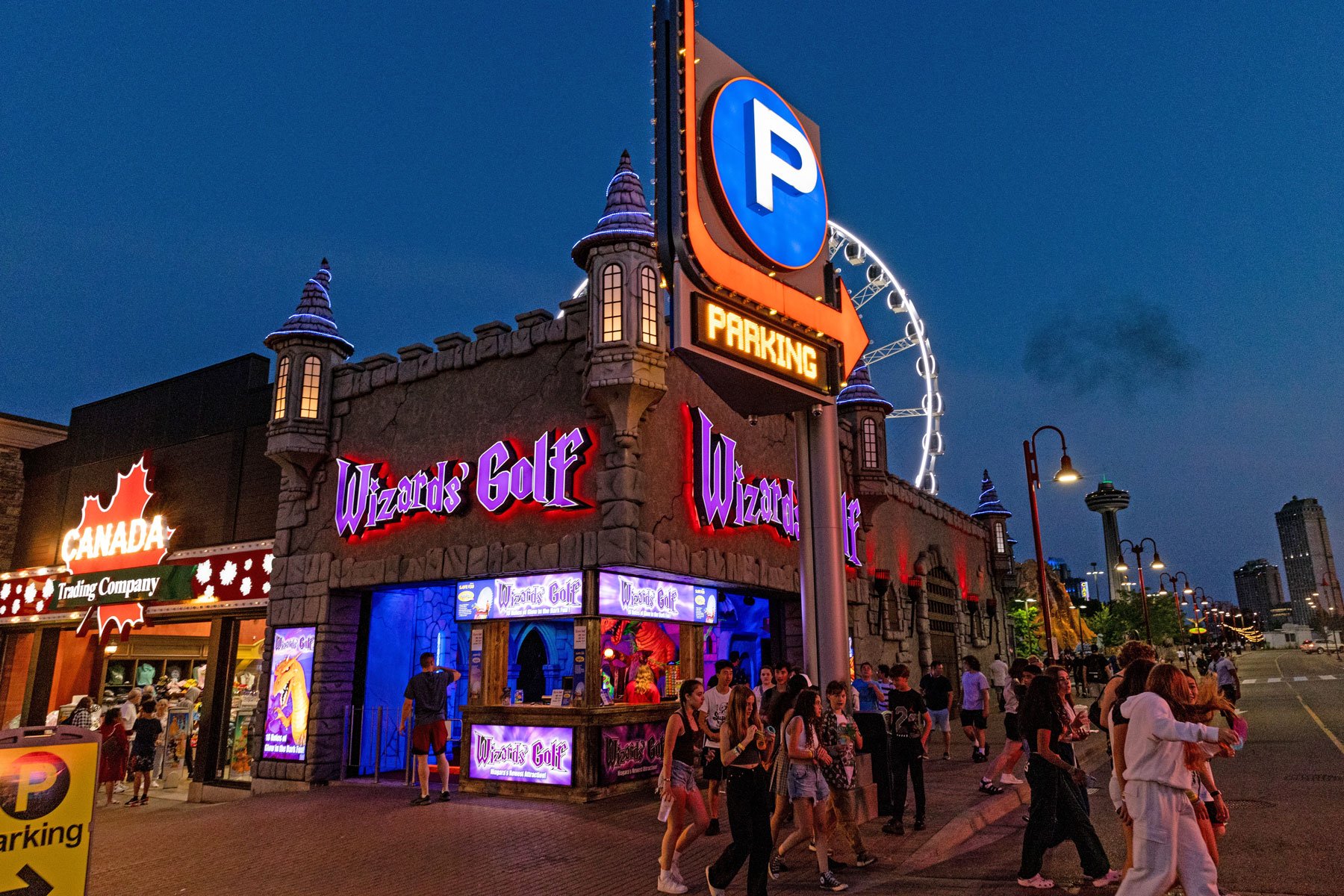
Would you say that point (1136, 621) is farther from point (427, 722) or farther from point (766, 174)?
point (766, 174)

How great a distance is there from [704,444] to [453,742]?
27.1ft

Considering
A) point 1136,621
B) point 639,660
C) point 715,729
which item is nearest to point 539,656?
point 639,660

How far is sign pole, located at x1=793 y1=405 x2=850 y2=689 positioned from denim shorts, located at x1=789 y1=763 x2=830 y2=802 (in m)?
1.36

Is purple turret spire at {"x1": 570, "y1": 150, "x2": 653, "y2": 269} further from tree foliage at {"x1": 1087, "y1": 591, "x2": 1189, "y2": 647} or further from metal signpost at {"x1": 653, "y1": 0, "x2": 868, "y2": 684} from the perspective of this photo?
tree foliage at {"x1": 1087, "y1": 591, "x2": 1189, "y2": 647}

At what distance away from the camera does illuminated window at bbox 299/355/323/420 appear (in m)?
17.7

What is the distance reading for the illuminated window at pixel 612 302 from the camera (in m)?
14.0

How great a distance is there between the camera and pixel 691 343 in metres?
8.43

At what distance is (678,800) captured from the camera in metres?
7.89

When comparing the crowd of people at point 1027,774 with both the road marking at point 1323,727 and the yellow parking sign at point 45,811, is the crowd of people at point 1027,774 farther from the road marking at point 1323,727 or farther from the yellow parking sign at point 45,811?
the road marking at point 1323,727

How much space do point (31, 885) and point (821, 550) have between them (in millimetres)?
7406

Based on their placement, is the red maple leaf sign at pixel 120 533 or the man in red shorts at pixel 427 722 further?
the red maple leaf sign at pixel 120 533

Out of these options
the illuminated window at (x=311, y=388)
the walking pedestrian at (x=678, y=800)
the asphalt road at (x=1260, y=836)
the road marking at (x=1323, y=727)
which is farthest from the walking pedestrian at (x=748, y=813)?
the road marking at (x=1323, y=727)

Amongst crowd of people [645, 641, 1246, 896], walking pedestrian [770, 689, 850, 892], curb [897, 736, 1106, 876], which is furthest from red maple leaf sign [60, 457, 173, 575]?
curb [897, 736, 1106, 876]

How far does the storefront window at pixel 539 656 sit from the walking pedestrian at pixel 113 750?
6.87 m
